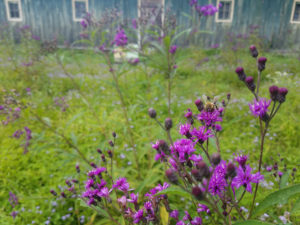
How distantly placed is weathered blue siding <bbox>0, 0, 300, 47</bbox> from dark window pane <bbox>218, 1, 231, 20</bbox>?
0.44 m

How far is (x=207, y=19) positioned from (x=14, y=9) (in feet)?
33.0

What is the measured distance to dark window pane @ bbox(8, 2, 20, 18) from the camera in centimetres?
1208

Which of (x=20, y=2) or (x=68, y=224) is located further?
(x=20, y=2)

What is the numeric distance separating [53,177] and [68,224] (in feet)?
2.41

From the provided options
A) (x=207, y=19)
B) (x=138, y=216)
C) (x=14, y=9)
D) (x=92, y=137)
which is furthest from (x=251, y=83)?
(x=14, y=9)

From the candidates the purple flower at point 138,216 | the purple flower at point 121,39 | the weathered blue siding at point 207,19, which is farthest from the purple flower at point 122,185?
the weathered blue siding at point 207,19

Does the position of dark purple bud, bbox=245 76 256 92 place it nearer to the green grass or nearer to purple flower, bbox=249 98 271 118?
purple flower, bbox=249 98 271 118

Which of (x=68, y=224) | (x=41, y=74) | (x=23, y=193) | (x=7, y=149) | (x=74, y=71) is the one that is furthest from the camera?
(x=74, y=71)

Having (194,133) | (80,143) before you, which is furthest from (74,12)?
(194,133)

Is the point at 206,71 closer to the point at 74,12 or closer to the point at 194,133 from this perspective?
the point at 194,133

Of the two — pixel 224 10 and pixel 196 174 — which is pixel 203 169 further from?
pixel 224 10

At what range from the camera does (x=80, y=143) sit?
3170 mm

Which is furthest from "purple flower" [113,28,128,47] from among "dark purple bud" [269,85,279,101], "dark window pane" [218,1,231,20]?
"dark window pane" [218,1,231,20]

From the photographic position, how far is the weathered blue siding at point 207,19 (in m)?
10.8
